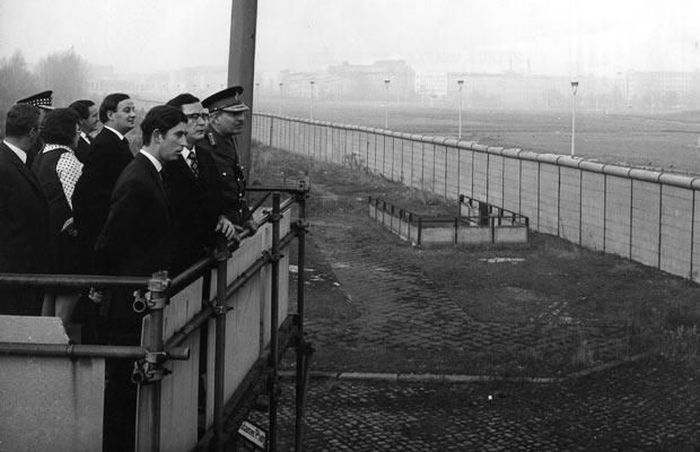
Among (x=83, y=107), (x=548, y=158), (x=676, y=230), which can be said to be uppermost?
(x=548, y=158)

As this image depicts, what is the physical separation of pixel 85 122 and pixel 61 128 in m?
0.97

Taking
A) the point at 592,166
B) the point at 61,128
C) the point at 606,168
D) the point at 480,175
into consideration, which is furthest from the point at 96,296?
the point at 480,175

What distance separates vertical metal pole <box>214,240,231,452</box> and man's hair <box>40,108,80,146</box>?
2.06 meters

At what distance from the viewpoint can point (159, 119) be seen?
14.6ft

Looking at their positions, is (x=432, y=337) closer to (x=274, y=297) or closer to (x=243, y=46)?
(x=243, y=46)

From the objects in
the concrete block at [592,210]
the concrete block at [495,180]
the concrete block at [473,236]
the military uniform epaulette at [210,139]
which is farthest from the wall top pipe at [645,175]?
the military uniform epaulette at [210,139]

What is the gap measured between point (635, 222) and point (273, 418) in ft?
51.1

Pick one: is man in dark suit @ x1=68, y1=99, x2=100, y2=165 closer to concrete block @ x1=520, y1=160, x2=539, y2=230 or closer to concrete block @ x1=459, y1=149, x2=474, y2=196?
concrete block @ x1=520, y1=160, x2=539, y2=230

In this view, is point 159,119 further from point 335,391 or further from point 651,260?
point 651,260

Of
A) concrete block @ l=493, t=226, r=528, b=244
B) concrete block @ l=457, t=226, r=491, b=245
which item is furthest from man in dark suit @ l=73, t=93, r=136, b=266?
concrete block @ l=493, t=226, r=528, b=244

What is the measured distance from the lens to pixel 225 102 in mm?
6105

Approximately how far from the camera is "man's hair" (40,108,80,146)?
5.84 metres

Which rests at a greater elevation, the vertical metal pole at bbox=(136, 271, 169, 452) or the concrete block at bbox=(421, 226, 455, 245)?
the vertical metal pole at bbox=(136, 271, 169, 452)

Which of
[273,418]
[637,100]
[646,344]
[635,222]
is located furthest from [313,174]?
[637,100]
